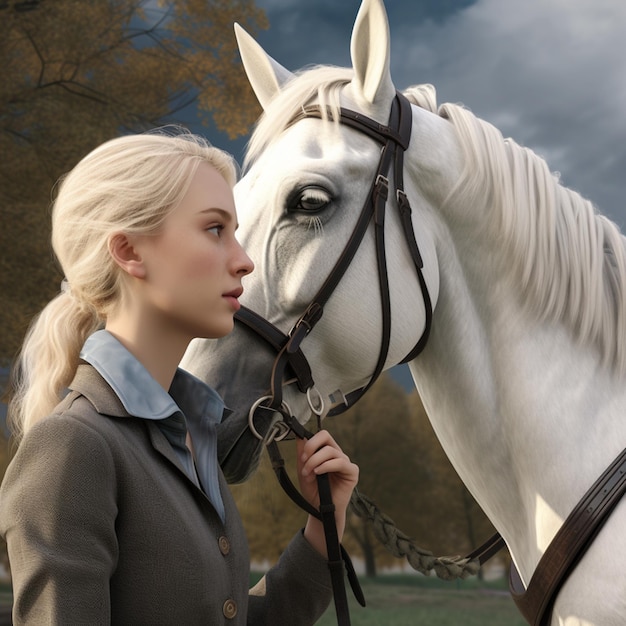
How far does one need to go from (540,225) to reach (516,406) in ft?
1.46

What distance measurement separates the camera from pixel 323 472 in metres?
1.31

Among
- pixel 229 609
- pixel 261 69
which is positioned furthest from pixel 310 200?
pixel 229 609

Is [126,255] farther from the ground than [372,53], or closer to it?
closer to it

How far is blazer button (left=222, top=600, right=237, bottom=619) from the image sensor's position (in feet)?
3.21

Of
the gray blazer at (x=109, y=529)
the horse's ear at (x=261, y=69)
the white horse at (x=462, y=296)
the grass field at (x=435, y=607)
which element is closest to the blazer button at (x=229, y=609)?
the gray blazer at (x=109, y=529)

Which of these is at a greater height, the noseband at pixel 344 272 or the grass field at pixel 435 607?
the noseband at pixel 344 272

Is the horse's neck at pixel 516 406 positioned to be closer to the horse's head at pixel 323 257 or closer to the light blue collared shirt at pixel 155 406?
the horse's head at pixel 323 257

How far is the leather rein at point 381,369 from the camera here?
1.62 m

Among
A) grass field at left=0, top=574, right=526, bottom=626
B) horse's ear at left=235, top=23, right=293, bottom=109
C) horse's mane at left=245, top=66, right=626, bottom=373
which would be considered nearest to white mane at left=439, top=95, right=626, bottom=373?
horse's mane at left=245, top=66, right=626, bottom=373

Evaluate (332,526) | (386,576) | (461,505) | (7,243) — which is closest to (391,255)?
(332,526)

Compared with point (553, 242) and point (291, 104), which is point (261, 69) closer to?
point (291, 104)

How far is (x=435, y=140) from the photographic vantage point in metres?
1.95

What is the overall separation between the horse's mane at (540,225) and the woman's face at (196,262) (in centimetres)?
88

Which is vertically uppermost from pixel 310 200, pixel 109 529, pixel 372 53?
pixel 372 53
